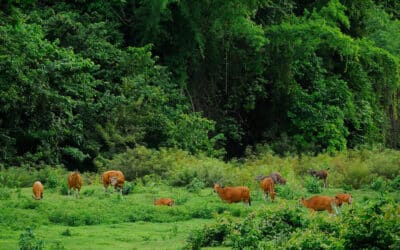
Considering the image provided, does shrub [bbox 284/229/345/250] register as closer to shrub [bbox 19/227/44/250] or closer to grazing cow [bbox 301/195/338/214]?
shrub [bbox 19/227/44/250]

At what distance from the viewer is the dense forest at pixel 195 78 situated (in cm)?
2703

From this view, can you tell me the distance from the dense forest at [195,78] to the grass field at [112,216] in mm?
6999

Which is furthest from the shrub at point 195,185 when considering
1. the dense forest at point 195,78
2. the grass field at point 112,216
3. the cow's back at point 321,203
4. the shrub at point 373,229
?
the shrub at point 373,229

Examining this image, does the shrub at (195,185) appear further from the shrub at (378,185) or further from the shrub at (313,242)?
the shrub at (313,242)

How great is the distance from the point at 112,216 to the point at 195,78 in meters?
19.2

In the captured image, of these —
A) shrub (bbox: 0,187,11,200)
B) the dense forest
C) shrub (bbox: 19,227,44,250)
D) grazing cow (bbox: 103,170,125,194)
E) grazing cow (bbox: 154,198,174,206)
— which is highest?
the dense forest

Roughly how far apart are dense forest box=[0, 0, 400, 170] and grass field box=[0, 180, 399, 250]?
6999mm

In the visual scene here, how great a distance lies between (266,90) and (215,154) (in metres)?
7.70

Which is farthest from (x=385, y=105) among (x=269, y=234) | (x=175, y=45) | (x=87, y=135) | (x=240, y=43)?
(x=269, y=234)

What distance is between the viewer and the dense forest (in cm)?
2703

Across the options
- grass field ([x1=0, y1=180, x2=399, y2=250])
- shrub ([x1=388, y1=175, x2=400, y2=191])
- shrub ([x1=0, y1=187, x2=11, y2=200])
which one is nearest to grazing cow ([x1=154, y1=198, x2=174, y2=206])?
grass field ([x1=0, y1=180, x2=399, y2=250])

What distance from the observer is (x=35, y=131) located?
2689cm

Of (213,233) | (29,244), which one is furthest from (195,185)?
(29,244)

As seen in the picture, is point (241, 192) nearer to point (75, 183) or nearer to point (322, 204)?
point (322, 204)
